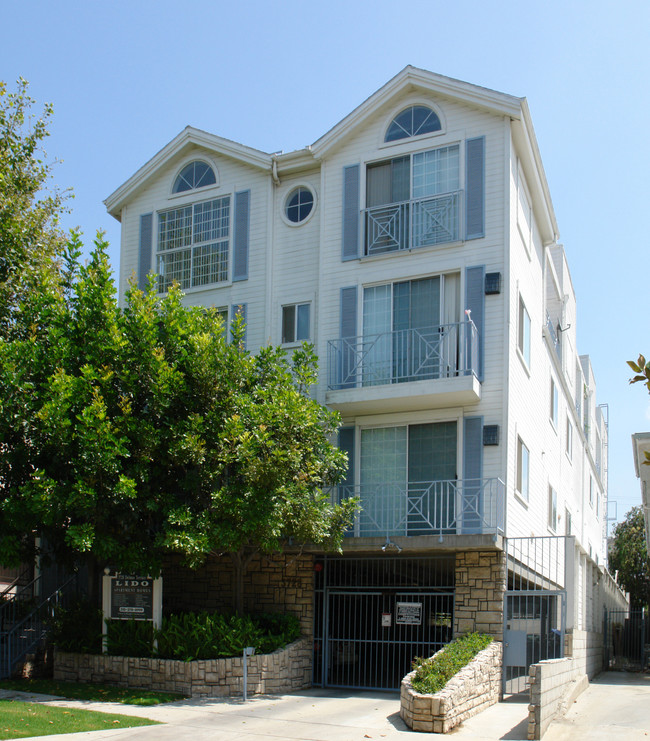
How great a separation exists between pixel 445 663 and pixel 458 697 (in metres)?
0.73

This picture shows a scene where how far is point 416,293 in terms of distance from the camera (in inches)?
719

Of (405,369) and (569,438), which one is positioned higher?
(405,369)

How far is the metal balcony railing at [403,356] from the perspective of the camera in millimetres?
17172

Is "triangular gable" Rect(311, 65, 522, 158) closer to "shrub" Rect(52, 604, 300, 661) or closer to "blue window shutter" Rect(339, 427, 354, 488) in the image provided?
"blue window shutter" Rect(339, 427, 354, 488)

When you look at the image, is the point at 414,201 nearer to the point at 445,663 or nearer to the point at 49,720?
the point at 445,663

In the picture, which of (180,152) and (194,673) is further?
(180,152)

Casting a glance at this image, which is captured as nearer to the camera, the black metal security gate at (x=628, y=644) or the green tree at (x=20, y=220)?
the green tree at (x=20, y=220)

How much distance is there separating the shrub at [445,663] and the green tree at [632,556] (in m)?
33.9

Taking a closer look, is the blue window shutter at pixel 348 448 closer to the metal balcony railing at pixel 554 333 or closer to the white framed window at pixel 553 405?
the white framed window at pixel 553 405

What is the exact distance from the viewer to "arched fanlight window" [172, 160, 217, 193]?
69.6 ft

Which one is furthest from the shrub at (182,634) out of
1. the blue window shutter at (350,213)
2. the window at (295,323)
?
the blue window shutter at (350,213)

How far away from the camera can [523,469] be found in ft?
61.8

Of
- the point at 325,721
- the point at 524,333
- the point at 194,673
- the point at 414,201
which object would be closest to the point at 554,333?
the point at 524,333

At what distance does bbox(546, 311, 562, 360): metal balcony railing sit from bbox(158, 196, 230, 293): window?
9039mm
